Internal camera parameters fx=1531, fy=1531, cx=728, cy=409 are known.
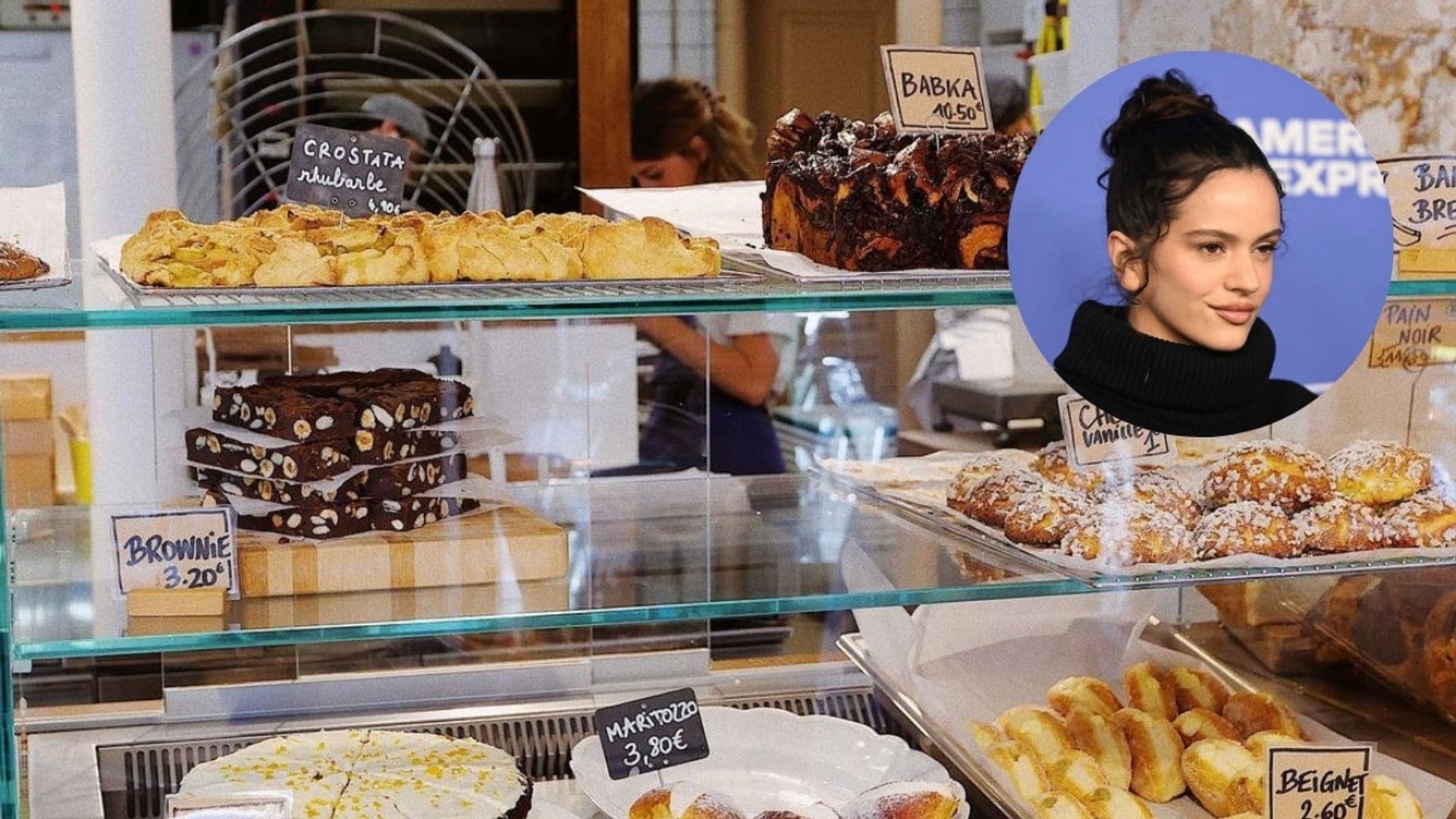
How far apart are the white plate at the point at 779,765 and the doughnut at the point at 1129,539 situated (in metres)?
0.29

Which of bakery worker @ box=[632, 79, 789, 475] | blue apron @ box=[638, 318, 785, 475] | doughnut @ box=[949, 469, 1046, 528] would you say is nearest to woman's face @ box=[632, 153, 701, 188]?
bakery worker @ box=[632, 79, 789, 475]

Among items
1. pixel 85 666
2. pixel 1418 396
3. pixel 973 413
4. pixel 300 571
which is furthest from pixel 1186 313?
pixel 973 413

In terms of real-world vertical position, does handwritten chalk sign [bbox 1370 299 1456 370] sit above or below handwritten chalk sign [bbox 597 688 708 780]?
above

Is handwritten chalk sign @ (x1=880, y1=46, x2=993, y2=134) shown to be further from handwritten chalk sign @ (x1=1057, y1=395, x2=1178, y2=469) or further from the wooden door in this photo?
the wooden door

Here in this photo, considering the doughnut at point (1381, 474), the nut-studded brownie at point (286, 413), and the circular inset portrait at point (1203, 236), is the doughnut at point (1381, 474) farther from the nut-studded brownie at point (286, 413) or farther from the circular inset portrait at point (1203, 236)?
the nut-studded brownie at point (286, 413)

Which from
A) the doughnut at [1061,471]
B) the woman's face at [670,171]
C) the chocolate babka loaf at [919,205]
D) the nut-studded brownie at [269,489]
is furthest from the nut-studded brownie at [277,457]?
the woman's face at [670,171]

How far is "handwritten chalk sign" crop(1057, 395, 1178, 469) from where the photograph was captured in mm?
1437

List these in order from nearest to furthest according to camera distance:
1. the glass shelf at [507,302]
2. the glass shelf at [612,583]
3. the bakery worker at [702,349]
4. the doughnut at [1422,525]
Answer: the glass shelf at [507,302]
the glass shelf at [612,583]
the doughnut at [1422,525]
the bakery worker at [702,349]

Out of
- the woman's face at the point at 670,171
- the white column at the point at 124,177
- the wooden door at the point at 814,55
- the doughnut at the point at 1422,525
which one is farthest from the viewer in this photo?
the wooden door at the point at 814,55

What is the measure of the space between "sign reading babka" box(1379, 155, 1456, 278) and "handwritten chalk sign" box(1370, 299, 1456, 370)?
4cm

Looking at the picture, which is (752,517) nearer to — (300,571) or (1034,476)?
(1034,476)

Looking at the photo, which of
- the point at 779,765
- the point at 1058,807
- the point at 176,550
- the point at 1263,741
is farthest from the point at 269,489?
the point at 1263,741

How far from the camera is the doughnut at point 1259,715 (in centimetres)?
165

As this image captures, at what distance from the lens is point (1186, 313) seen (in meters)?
1.28
